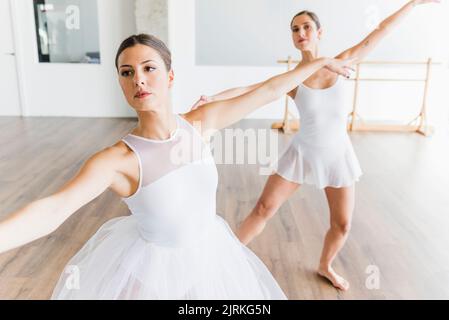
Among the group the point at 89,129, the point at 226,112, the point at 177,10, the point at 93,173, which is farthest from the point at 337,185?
the point at 177,10

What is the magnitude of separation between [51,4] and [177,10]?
1.78 metres

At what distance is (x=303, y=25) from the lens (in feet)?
6.90

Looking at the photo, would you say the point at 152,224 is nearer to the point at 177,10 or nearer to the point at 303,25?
the point at 303,25

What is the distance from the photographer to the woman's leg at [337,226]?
2232 mm

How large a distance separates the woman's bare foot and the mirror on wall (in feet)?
17.6

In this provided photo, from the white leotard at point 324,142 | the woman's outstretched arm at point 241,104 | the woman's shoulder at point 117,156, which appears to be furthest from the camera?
the white leotard at point 324,142

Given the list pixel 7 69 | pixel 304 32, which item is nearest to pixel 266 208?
pixel 304 32

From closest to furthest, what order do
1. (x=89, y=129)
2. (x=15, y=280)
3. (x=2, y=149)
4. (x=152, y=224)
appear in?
(x=152, y=224) → (x=15, y=280) → (x=2, y=149) → (x=89, y=129)

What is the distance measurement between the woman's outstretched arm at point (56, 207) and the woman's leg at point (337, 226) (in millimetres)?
1358

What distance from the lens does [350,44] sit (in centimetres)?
654

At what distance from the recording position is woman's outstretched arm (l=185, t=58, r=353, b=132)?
4.79 feet

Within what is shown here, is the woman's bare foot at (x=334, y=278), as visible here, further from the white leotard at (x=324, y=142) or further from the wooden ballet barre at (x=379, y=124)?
the wooden ballet barre at (x=379, y=124)

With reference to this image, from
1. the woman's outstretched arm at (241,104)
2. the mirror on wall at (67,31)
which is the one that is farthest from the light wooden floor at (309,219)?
the mirror on wall at (67,31)

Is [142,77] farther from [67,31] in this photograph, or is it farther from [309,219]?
[67,31]
